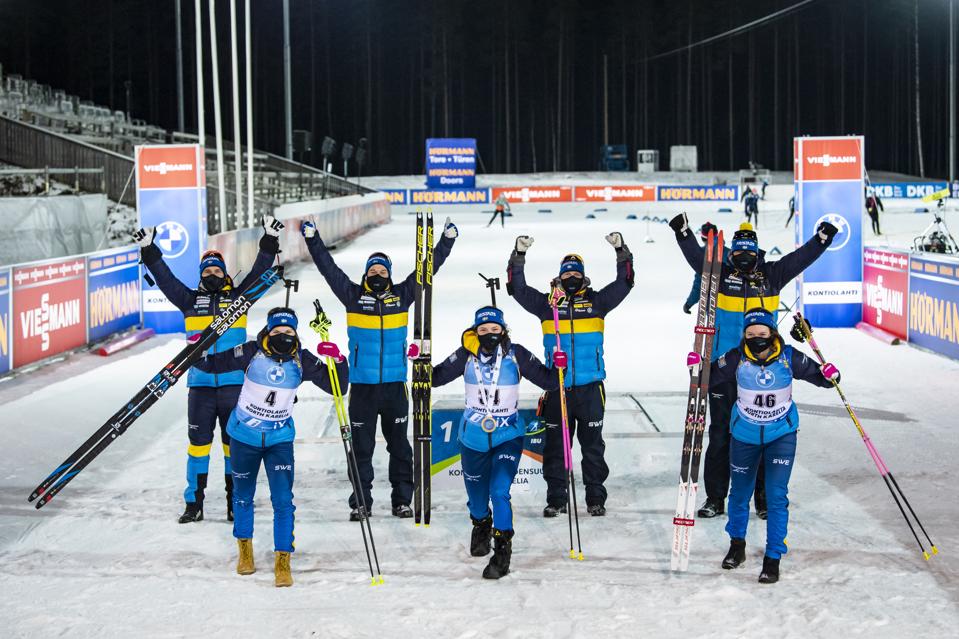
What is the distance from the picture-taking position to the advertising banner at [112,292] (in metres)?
18.1

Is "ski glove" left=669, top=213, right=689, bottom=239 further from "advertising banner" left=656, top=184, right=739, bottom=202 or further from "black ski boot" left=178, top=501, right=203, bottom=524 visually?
"advertising banner" left=656, top=184, right=739, bottom=202

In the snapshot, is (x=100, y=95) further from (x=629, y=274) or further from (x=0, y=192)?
(x=629, y=274)

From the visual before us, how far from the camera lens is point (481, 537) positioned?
26.5 ft

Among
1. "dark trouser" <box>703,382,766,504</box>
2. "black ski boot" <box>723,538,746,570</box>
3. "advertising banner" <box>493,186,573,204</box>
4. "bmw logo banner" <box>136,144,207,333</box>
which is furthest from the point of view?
A: "advertising banner" <box>493,186,573,204</box>

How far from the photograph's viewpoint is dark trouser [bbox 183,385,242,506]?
8.85 m

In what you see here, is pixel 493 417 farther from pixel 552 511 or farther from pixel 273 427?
pixel 552 511

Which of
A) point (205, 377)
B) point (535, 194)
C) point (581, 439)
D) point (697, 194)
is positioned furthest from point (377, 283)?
point (535, 194)

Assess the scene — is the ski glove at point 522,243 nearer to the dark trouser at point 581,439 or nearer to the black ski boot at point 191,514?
the dark trouser at point 581,439

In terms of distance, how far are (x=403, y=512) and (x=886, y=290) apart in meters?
11.9

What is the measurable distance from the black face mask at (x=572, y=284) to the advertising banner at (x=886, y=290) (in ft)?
34.0

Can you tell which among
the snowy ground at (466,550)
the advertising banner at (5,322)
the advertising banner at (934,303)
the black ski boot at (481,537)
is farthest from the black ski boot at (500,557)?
the advertising banner at (934,303)

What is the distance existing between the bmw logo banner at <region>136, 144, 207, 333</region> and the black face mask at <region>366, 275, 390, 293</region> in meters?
11.1

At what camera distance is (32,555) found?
8156mm

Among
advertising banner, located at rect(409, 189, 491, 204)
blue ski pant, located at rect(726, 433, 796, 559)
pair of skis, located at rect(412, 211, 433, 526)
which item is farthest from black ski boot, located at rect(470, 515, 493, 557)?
advertising banner, located at rect(409, 189, 491, 204)
